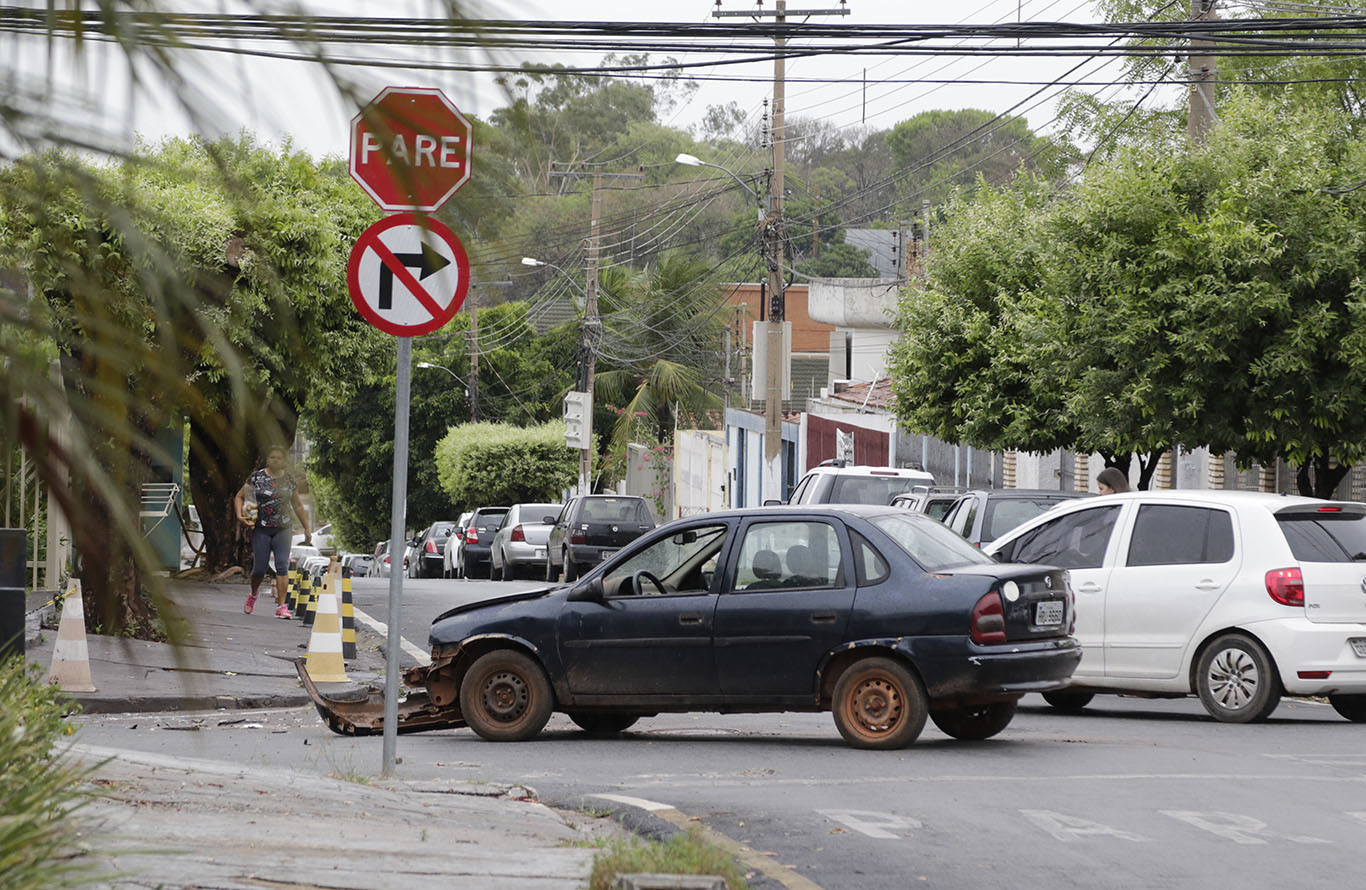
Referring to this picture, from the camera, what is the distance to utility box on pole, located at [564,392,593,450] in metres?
47.2

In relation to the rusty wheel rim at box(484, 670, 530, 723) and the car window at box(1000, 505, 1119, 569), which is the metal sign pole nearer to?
the rusty wheel rim at box(484, 670, 530, 723)

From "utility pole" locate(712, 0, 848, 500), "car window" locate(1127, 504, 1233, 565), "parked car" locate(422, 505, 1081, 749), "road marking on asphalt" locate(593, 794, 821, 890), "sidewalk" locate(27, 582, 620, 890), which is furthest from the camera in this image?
"utility pole" locate(712, 0, 848, 500)

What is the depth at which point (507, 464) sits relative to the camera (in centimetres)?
5662

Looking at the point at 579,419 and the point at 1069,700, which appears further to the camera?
the point at 579,419

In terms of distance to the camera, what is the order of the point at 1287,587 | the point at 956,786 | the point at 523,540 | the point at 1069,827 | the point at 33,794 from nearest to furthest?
the point at 33,794
the point at 1069,827
the point at 956,786
the point at 1287,587
the point at 523,540

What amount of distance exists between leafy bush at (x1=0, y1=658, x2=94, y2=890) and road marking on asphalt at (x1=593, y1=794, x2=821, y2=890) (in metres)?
2.43

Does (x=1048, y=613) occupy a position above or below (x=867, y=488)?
below

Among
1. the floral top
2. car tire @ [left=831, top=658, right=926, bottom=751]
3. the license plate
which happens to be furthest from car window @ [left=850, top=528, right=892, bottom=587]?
the floral top

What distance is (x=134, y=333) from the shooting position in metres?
1.54

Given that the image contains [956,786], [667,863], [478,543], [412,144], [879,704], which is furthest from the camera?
[478,543]

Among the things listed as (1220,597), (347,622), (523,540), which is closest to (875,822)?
(1220,597)

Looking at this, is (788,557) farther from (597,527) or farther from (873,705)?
(597,527)

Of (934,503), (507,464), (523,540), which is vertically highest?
(507,464)

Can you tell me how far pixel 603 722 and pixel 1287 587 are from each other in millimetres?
4795
